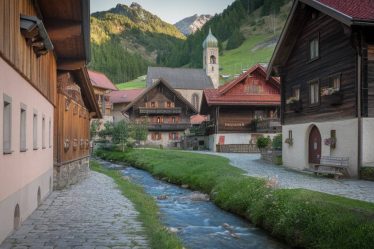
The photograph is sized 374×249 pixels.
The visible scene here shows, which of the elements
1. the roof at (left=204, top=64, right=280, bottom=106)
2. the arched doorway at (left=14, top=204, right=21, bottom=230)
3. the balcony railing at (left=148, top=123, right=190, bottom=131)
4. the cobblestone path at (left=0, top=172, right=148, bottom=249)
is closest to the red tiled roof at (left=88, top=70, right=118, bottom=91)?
the balcony railing at (left=148, top=123, right=190, bottom=131)

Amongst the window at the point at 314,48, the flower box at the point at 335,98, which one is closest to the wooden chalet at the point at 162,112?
the window at the point at 314,48

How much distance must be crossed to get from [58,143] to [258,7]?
173 m

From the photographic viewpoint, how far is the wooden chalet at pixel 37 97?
340 inches

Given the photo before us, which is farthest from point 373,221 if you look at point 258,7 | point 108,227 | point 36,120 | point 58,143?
point 258,7

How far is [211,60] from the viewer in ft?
366

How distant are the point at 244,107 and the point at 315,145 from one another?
24876mm

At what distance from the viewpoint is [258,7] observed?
17962cm

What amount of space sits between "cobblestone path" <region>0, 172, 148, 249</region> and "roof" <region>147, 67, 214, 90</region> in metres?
76.9

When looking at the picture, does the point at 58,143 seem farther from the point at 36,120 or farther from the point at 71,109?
the point at 36,120

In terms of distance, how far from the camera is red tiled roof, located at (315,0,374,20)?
1836 cm

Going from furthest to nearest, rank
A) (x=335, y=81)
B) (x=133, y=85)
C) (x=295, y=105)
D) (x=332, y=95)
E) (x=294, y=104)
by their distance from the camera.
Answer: (x=133, y=85) → (x=294, y=104) → (x=295, y=105) → (x=335, y=81) → (x=332, y=95)

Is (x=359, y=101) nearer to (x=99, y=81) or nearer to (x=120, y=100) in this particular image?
(x=99, y=81)

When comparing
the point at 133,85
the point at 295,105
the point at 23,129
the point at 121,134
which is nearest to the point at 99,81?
the point at 121,134

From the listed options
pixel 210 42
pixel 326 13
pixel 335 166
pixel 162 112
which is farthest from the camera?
pixel 210 42
